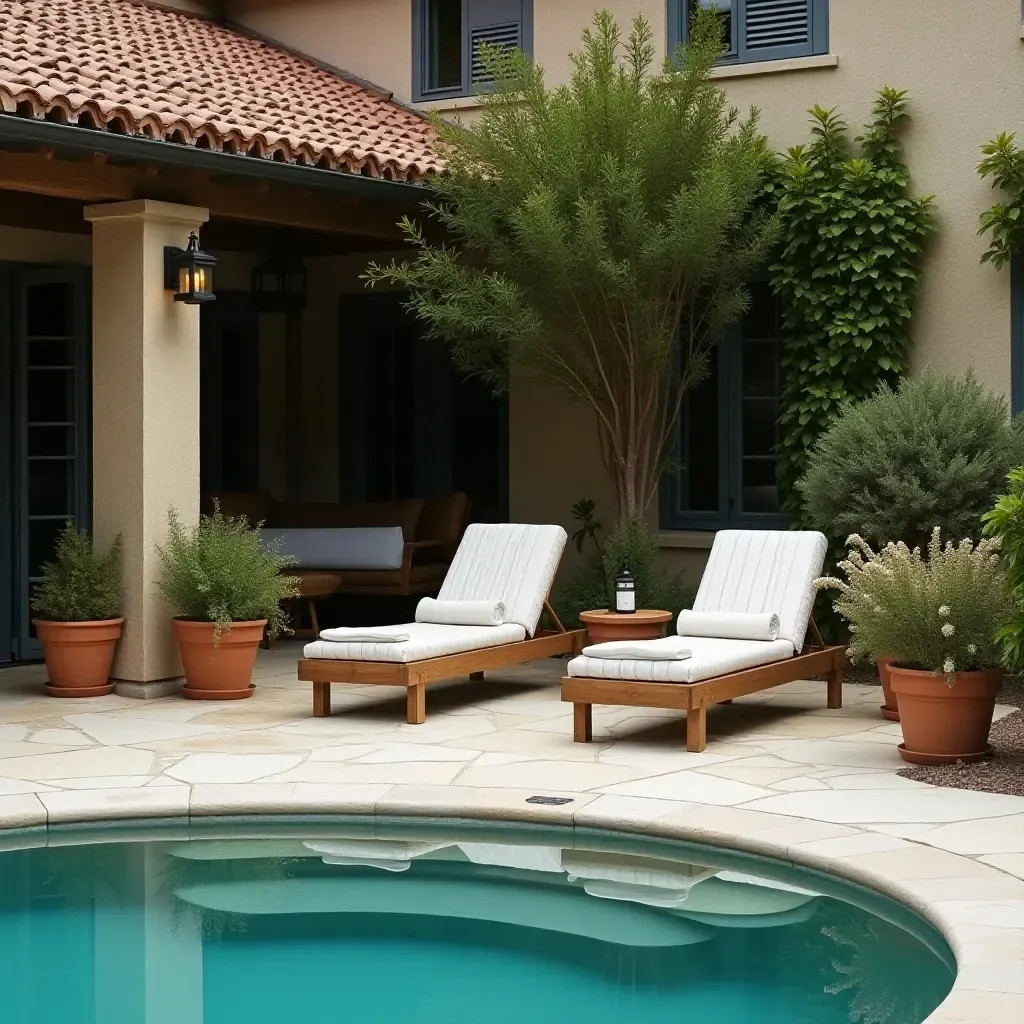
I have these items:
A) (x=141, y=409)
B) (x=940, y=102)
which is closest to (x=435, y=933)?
(x=141, y=409)

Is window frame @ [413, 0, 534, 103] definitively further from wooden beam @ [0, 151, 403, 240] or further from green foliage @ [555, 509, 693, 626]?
green foliage @ [555, 509, 693, 626]

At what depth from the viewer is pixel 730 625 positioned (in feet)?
30.1

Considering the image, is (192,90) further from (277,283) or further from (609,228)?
Result: (277,283)

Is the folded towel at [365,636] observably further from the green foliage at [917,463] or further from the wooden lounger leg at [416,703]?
the green foliage at [917,463]

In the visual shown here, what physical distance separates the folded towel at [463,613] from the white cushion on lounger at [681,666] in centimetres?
143

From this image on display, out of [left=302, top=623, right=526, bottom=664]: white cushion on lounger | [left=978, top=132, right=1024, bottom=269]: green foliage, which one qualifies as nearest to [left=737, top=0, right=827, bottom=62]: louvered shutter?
[left=978, top=132, right=1024, bottom=269]: green foliage

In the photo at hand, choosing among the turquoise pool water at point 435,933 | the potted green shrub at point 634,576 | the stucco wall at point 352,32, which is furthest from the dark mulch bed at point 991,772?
the stucco wall at point 352,32

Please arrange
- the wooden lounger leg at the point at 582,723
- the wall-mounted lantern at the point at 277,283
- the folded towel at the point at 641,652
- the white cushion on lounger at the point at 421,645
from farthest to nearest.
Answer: the wall-mounted lantern at the point at 277,283 → the white cushion on lounger at the point at 421,645 → the wooden lounger leg at the point at 582,723 → the folded towel at the point at 641,652

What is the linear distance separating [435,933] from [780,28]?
26.3 ft

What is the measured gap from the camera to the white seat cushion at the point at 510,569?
33.0 feet

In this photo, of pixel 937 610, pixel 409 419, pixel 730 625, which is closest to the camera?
pixel 937 610

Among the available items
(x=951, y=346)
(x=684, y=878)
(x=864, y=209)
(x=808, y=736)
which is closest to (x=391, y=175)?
(x=864, y=209)

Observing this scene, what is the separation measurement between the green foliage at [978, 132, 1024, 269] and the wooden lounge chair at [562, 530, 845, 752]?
2601mm

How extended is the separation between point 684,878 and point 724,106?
7149 millimetres
